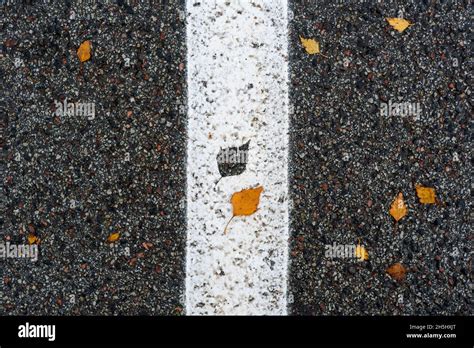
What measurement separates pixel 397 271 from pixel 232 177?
0.82 meters

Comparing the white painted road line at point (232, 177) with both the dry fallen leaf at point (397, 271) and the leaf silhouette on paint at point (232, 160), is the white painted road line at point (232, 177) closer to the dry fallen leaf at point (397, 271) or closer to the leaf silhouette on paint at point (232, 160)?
the leaf silhouette on paint at point (232, 160)

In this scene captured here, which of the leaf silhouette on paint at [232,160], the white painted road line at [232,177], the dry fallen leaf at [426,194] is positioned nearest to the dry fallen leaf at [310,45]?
the white painted road line at [232,177]

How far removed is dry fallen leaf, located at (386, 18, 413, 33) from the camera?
2.39 metres

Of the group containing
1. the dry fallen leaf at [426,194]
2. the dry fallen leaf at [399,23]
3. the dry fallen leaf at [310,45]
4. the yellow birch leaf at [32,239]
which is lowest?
the yellow birch leaf at [32,239]

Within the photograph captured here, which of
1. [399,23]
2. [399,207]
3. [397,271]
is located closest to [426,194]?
[399,207]

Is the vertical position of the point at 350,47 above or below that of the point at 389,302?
above

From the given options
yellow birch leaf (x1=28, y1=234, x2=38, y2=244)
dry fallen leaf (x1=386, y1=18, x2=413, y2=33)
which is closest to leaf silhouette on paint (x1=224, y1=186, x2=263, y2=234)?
yellow birch leaf (x1=28, y1=234, x2=38, y2=244)

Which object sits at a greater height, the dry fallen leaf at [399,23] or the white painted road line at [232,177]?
the dry fallen leaf at [399,23]

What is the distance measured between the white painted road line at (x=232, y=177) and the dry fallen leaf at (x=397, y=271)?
46 cm

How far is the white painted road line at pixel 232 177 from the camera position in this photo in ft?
7.62
